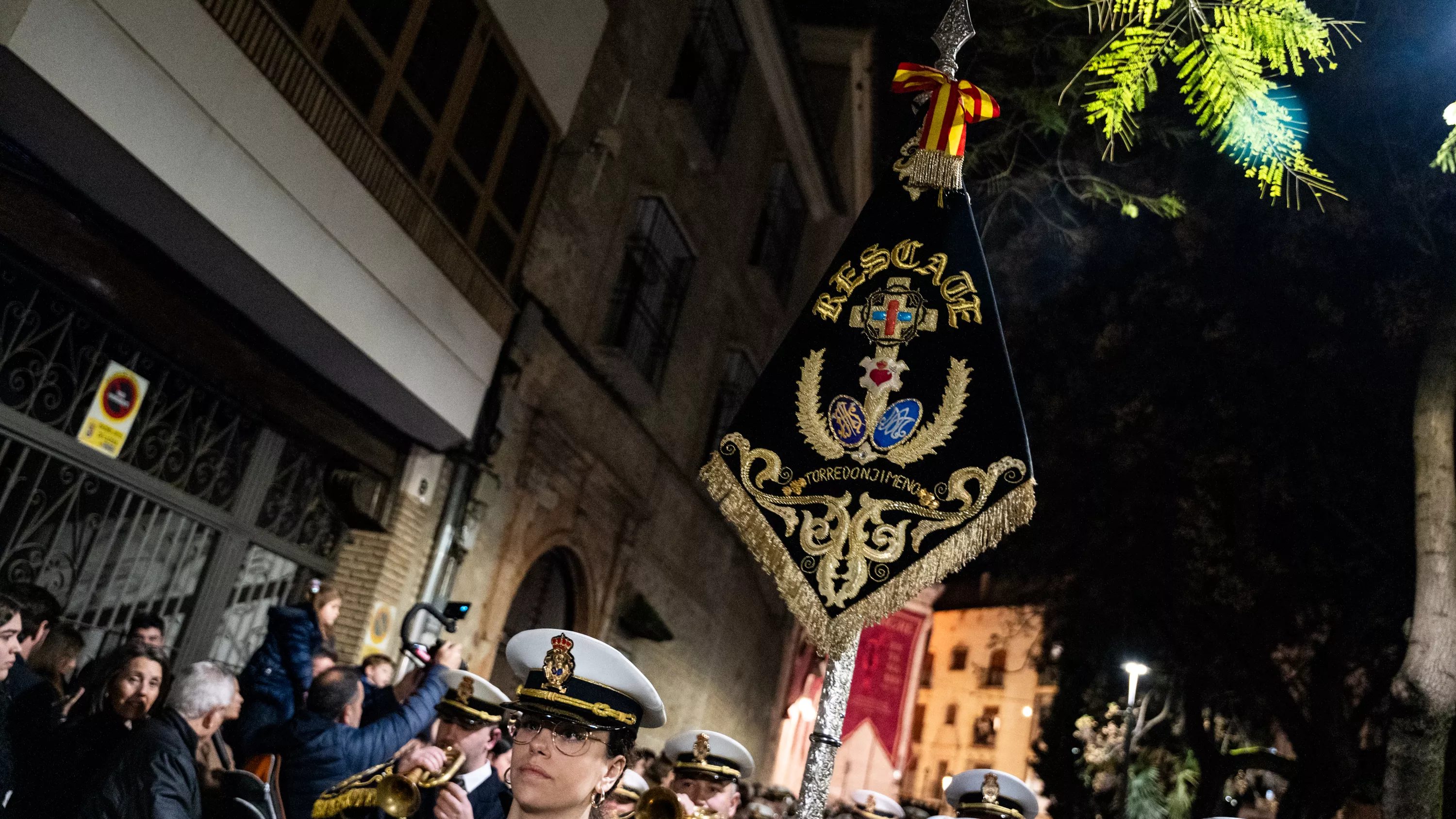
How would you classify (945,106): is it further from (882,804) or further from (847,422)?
(882,804)

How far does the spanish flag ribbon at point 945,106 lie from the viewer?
13.7ft

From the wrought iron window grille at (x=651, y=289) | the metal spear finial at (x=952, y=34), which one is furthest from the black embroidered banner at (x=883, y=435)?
the wrought iron window grille at (x=651, y=289)

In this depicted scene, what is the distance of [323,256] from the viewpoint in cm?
796

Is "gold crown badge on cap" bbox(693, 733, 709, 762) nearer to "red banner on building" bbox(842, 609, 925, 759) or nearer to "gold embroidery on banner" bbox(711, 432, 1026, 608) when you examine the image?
"gold embroidery on banner" bbox(711, 432, 1026, 608)

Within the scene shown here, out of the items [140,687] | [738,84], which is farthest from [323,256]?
[738,84]

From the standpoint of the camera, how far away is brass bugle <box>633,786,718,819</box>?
3.19m

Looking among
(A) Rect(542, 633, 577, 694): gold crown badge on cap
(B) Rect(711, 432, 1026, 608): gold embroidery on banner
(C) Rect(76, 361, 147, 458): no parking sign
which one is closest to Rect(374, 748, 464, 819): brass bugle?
(A) Rect(542, 633, 577, 694): gold crown badge on cap

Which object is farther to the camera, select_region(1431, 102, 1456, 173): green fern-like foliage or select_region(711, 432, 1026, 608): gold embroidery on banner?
select_region(1431, 102, 1456, 173): green fern-like foliage

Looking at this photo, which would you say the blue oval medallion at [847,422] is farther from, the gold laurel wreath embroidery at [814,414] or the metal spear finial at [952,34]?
the metal spear finial at [952,34]

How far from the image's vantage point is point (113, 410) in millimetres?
7227

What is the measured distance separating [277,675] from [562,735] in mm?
2291

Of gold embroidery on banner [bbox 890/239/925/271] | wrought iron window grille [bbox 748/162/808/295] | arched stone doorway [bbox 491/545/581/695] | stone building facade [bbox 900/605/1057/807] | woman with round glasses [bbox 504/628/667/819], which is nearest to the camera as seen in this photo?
woman with round glasses [bbox 504/628/667/819]

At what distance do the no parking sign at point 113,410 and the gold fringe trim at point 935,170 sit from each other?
554 cm

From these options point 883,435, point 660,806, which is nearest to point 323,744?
point 660,806
